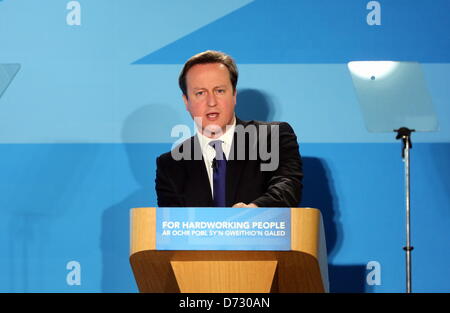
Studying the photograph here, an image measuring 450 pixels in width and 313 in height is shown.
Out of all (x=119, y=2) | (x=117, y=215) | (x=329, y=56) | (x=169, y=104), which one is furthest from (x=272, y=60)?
(x=117, y=215)

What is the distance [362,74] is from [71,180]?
1.65m

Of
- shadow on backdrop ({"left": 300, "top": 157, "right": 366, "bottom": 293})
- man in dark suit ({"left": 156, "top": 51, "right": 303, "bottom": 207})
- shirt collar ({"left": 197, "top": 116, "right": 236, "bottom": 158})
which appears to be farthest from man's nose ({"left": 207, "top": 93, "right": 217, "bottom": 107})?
shadow on backdrop ({"left": 300, "top": 157, "right": 366, "bottom": 293})

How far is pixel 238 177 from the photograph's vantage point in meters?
3.44

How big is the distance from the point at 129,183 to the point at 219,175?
83 cm

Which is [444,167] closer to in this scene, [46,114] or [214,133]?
[214,133]

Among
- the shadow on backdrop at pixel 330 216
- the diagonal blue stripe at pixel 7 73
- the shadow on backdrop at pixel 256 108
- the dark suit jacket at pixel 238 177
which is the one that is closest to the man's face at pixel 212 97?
the dark suit jacket at pixel 238 177

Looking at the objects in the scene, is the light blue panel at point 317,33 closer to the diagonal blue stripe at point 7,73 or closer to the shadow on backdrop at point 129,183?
the shadow on backdrop at point 129,183

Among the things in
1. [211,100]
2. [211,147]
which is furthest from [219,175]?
[211,100]

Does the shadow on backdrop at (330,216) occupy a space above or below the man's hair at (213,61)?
below

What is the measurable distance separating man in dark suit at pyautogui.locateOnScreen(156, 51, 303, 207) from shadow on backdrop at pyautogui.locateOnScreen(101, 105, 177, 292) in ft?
1.34

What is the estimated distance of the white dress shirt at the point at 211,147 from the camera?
A: 3492mm

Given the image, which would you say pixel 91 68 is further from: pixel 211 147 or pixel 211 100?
pixel 211 147

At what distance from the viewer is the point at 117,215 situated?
409cm

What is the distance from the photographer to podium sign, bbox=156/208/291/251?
2453mm
